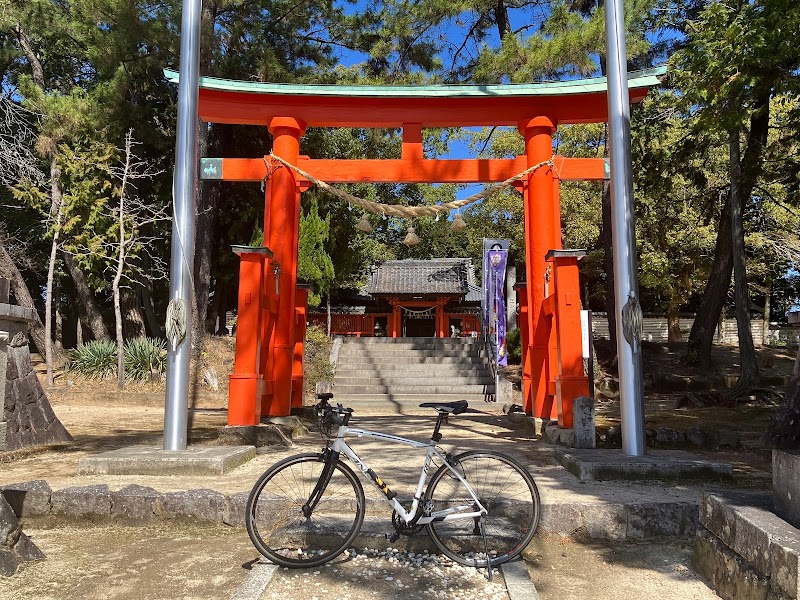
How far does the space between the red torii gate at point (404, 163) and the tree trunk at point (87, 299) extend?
10706 mm

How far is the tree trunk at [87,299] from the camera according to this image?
16.9 metres

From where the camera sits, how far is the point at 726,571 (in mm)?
2869

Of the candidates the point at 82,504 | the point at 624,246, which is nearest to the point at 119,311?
the point at 82,504

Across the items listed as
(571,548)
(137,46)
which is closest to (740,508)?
(571,548)

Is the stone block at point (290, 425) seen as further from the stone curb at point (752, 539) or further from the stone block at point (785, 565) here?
the stone block at point (785, 565)

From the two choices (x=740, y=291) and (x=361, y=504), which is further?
(x=740, y=291)

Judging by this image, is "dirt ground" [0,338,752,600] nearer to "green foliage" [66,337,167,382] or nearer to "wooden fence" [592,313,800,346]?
"green foliage" [66,337,167,382]

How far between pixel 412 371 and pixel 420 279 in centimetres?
906

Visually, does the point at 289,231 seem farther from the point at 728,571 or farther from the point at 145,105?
the point at 145,105

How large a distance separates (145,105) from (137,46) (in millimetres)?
1999

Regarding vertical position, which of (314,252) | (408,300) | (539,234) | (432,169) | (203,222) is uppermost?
(203,222)

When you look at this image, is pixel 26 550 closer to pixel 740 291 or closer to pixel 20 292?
pixel 740 291

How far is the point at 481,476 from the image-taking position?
143 inches

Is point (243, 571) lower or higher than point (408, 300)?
lower
